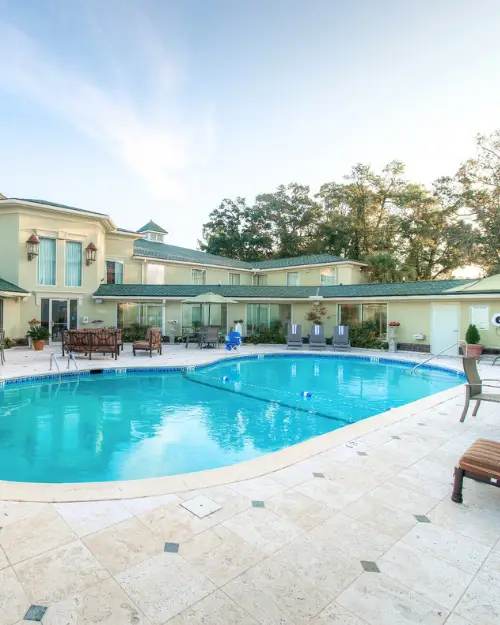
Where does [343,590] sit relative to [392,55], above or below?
below

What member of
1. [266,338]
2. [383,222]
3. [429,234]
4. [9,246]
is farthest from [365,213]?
[9,246]

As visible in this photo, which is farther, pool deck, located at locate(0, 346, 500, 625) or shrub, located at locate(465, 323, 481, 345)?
shrub, located at locate(465, 323, 481, 345)

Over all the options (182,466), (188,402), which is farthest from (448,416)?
(188,402)

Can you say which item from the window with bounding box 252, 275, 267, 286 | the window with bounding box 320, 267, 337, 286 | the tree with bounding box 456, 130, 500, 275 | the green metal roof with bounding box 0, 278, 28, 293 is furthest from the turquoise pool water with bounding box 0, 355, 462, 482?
the tree with bounding box 456, 130, 500, 275

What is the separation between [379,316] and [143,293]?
11.8 meters

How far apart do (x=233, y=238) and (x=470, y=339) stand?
81.4 feet

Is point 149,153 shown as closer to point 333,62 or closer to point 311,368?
point 333,62

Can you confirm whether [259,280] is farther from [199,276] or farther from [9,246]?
[9,246]

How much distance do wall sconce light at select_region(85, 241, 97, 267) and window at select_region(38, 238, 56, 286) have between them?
1.43 m

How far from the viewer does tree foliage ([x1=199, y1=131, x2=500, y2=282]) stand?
23078 mm

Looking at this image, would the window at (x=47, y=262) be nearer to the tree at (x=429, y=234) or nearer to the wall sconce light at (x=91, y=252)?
the wall sconce light at (x=91, y=252)

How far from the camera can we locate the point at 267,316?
65.7 ft

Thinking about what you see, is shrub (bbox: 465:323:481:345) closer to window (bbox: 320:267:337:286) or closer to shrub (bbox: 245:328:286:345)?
shrub (bbox: 245:328:286:345)

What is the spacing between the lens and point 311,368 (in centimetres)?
1316
